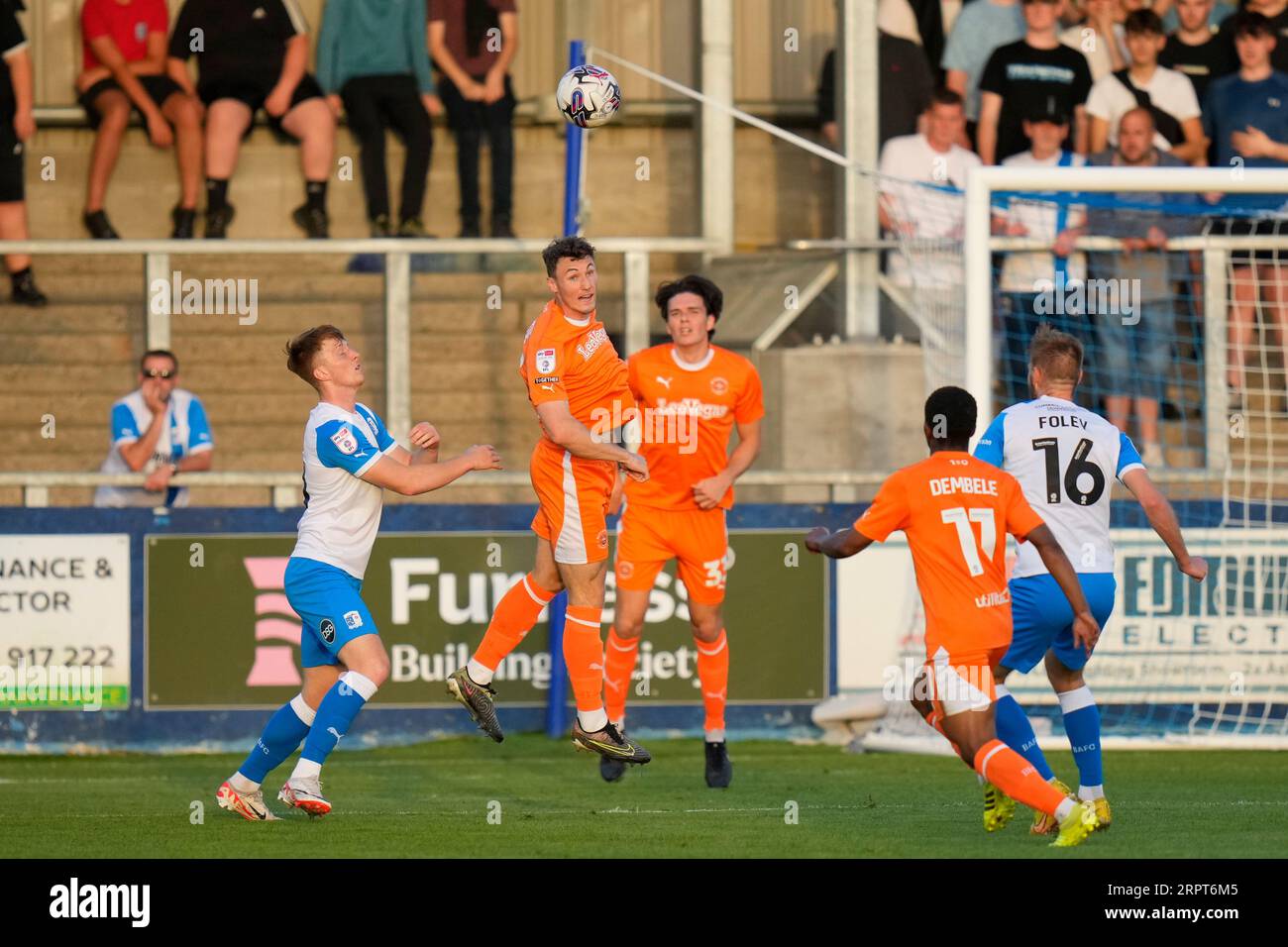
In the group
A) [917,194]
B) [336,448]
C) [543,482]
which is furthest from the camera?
[917,194]

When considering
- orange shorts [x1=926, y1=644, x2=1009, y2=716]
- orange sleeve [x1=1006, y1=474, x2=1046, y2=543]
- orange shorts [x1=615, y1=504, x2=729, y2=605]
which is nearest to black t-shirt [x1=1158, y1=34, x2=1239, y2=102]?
orange shorts [x1=615, y1=504, x2=729, y2=605]

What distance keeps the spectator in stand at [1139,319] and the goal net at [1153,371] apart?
0.05 feet

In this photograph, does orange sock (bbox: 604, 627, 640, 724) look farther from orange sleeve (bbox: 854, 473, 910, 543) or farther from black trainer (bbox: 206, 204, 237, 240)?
black trainer (bbox: 206, 204, 237, 240)

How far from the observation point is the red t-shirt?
14961mm

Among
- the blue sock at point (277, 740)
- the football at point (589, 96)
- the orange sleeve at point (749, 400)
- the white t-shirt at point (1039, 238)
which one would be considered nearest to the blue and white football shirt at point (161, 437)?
the football at point (589, 96)

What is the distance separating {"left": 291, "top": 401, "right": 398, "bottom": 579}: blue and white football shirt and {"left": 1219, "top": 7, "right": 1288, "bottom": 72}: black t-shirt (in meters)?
8.96

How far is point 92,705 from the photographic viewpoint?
12.4 meters

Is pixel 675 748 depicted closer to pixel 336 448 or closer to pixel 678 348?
pixel 678 348

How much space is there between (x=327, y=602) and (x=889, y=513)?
→ 7.95ft

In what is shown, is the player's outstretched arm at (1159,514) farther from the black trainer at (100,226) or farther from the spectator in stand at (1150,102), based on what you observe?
the black trainer at (100,226)

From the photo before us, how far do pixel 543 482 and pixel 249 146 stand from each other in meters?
8.53

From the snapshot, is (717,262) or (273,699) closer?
(273,699)
